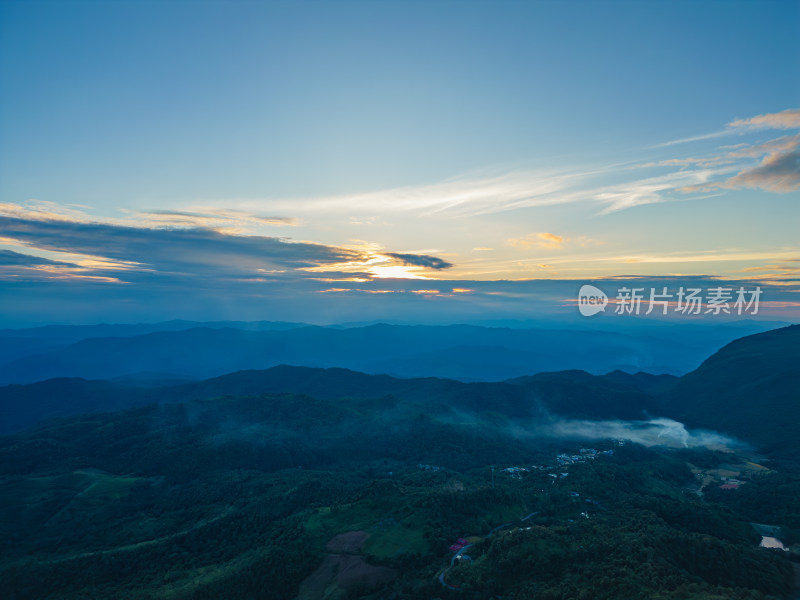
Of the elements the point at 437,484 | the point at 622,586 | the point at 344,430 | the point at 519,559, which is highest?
the point at 622,586

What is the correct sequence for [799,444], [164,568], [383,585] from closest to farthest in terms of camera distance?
[383,585] < [164,568] < [799,444]

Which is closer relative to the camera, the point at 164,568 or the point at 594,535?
the point at 594,535

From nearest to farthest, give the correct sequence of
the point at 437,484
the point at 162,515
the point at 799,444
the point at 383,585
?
1. the point at 383,585
2. the point at 162,515
3. the point at 437,484
4. the point at 799,444

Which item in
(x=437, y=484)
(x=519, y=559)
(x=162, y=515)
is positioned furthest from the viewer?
(x=437, y=484)

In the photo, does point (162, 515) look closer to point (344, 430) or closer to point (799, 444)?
point (344, 430)

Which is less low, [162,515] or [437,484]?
[437,484]

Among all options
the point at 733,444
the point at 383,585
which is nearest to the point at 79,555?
the point at 383,585

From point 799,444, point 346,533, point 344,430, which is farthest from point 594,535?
point 799,444

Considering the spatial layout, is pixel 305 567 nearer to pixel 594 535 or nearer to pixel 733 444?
pixel 594 535

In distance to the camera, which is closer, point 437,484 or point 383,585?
point 383,585
